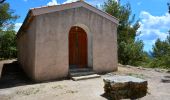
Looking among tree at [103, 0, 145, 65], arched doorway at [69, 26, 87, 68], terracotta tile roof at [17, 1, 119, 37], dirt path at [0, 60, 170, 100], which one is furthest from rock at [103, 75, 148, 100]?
tree at [103, 0, 145, 65]

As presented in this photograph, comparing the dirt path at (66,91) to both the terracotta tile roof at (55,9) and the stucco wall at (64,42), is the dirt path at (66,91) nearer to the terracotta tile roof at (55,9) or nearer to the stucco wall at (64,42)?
the stucco wall at (64,42)

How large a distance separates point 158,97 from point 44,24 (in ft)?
23.0

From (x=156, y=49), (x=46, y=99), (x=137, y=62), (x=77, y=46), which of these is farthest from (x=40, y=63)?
(x=156, y=49)

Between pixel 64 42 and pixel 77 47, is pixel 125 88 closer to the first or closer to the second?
pixel 64 42

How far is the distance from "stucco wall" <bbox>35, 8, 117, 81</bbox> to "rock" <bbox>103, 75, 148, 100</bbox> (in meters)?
4.91

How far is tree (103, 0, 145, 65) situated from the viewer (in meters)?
27.2

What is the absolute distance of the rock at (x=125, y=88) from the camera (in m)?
9.49

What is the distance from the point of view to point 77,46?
15.9 meters

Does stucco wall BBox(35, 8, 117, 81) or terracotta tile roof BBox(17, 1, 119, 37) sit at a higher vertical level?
terracotta tile roof BBox(17, 1, 119, 37)

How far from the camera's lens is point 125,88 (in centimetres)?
960

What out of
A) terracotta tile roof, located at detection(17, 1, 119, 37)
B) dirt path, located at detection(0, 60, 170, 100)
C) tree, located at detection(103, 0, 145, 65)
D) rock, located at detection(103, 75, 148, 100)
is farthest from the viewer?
tree, located at detection(103, 0, 145, 65)

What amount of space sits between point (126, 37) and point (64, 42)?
52.8 ft

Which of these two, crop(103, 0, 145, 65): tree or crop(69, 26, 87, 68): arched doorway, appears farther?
crop(103, 0, 145, 65): tree

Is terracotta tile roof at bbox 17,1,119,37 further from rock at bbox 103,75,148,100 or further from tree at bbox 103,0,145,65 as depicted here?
tree at bbox 103,0,145,65
